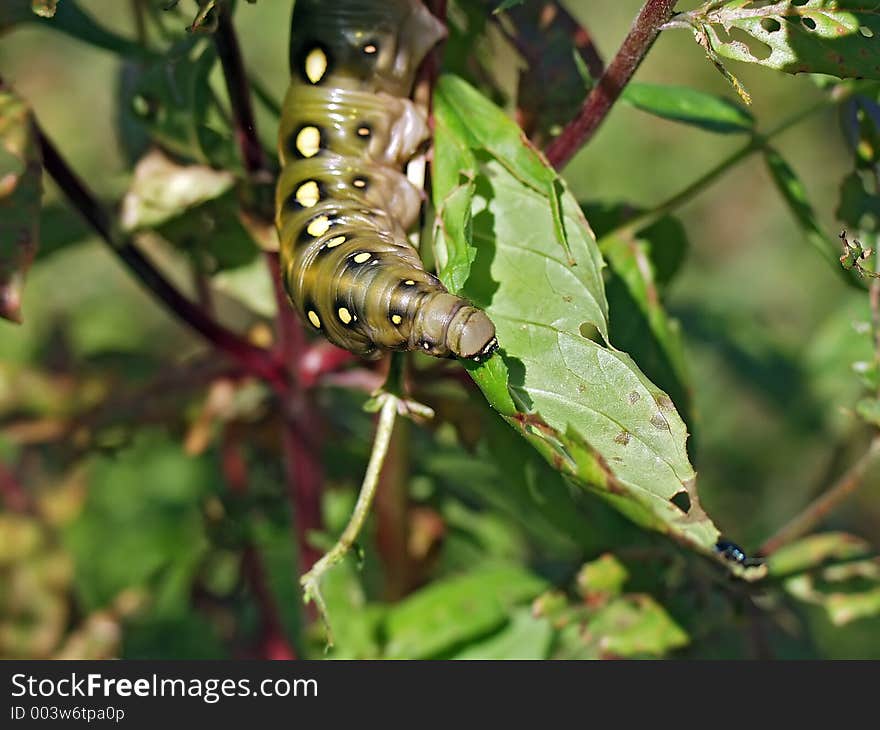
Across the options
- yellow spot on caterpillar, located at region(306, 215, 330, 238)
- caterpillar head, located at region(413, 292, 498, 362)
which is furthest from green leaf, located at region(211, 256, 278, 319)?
caterpillar head, located at region(413, 292, 498, 362)

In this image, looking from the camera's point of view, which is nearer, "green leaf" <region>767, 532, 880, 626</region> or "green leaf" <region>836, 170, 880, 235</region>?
"green leaf" <region>836, 170, 880, 235</region>

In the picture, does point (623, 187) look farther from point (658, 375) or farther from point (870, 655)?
point (658, 375)

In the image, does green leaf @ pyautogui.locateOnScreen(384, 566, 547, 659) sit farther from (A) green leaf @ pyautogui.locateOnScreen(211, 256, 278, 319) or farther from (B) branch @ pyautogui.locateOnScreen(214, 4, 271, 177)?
(B) branch @ pyautogui.locateOnScreen(214, 4, 271, 177)

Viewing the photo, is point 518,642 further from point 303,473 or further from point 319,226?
point 319,226

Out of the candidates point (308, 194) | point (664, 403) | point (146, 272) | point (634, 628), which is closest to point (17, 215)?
point (146, 272)

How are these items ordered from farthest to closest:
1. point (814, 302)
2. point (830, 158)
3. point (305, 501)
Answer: point (830, 158) → point (814, 302) → point (305, 501)

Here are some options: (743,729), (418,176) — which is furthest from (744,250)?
(418,176)

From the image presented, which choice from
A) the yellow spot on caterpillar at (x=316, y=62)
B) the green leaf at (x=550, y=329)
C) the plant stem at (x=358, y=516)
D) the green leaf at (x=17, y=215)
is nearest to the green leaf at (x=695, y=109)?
the green leaf at (x=550, y=329)
